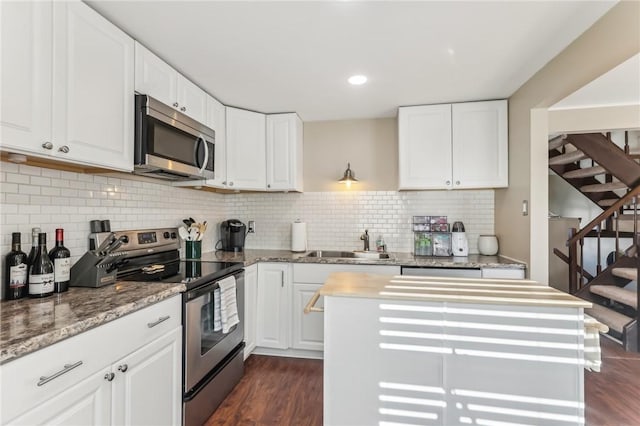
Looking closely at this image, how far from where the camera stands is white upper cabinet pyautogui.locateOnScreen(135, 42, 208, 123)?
6.06ft

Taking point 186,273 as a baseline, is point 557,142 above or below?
above

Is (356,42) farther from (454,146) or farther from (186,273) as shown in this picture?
(186,273)

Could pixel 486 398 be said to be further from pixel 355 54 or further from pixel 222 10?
pixel 222 10

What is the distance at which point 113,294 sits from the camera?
1.43 meters

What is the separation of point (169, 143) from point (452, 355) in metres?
1.98

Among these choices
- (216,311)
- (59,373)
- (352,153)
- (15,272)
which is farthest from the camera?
(352,153)

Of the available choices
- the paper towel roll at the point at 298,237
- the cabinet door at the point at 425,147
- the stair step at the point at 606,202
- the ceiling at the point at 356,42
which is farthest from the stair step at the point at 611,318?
the paper towel roll at the point at 298,237

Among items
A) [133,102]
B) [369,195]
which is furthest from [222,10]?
[369,195]

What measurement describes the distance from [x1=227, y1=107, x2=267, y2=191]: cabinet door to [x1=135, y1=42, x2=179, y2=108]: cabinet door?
789mm

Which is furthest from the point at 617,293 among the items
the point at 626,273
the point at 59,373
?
the point at 59,373

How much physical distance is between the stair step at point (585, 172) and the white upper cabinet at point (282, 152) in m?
3.83

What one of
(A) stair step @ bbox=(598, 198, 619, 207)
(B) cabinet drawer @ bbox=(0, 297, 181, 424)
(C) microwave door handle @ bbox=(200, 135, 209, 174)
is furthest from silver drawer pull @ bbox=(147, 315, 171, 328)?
(A) stair step @ bbox=(598, 198, 619, 207)

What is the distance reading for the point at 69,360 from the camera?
3.42ft

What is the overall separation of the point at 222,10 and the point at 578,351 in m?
2.30
